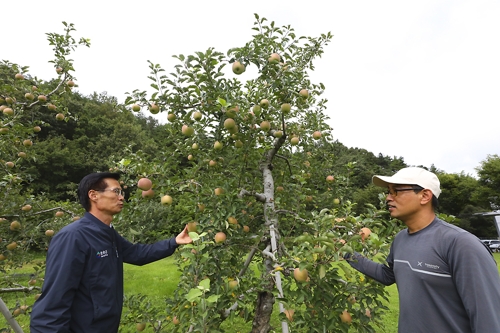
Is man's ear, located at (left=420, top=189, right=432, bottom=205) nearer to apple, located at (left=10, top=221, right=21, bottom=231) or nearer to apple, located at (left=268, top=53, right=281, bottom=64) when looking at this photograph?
apple, located at (left=268, top=53, right=281, bottom=64)

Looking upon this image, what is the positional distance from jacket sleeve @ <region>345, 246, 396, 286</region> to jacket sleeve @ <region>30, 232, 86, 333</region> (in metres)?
1.53

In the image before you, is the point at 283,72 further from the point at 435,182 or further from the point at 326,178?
the point at 326,178

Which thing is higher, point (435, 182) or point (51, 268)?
point (435, 182)

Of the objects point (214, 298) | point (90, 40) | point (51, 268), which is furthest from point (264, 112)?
point (90, 40)

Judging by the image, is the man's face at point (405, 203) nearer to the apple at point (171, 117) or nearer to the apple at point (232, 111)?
the apple at point (232, 111)

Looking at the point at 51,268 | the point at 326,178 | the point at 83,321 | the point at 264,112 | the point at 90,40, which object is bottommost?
the point at 83,321

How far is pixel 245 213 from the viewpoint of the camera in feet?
8.51

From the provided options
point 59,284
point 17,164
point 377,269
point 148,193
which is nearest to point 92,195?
point 148,193

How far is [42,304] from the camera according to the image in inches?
51.6

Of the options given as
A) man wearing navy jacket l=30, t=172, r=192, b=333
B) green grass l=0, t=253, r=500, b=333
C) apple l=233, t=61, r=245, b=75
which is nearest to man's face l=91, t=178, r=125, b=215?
man wearing navy jacket l=30, t=172, r=192, b=333

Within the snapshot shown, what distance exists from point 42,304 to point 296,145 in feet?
8.45

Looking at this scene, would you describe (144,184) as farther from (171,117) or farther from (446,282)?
(446,282)

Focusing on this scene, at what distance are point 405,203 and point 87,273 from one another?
5.77ft

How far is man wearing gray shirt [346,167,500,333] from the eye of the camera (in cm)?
116
